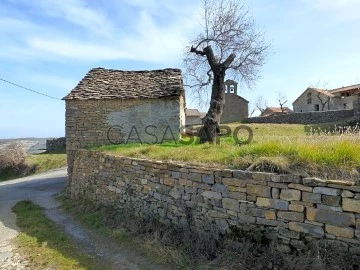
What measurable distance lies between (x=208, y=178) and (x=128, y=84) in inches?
427

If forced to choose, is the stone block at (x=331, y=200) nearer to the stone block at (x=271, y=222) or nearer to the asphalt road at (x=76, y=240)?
the stone block at (x=271, y=222)

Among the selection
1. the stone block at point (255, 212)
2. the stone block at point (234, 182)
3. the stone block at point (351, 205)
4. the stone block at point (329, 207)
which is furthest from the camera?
the stone block at point (234, 182)

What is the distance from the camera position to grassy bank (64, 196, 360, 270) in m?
4.14

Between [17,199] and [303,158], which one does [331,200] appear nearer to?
[303,158]

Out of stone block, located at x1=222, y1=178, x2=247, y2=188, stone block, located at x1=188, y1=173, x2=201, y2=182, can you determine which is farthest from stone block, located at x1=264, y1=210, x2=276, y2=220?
stone block, located at x1=188, y1=173, x2=201, y2=182

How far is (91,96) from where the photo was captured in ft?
47.0

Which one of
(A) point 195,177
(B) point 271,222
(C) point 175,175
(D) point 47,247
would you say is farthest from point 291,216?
(D) point 47,247

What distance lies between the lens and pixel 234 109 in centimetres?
4447

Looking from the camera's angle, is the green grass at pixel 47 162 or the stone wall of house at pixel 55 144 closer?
the green grass at pixel 47 162

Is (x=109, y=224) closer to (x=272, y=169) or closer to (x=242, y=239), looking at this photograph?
(x=242, y=239)

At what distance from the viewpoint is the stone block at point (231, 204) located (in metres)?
5.32

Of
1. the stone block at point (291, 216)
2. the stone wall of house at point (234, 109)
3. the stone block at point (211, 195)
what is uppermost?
the stone wall of house at point (234, 109)

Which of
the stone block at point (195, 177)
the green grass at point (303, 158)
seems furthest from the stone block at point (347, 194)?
the stone block at point (195, 177)

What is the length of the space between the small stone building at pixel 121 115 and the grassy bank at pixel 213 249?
6906 mm
